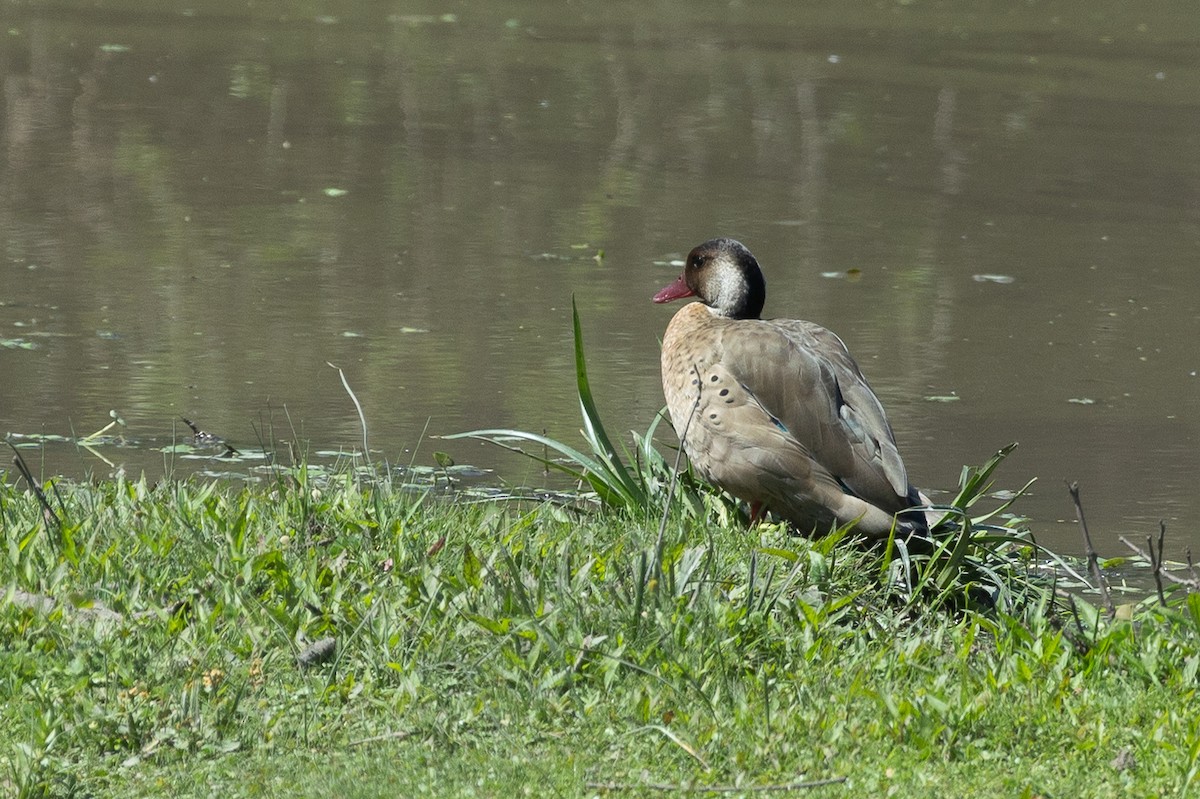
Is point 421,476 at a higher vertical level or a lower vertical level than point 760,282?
lower

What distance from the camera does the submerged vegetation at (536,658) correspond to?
4227 mm

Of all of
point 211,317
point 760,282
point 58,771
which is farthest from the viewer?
point 211,317

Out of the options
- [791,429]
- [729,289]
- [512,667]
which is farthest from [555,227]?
[512,667]

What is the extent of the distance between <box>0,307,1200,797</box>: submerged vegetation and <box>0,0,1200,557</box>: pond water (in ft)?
3.73

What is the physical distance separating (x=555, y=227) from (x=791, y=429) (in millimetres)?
5232

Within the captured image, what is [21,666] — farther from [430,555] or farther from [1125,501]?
Answer: [1125,501]

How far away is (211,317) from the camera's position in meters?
Result: 8.66

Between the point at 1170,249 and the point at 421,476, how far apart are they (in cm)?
610

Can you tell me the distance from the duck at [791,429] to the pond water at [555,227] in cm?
94

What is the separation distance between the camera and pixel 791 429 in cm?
583

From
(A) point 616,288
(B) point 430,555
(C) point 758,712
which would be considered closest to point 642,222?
(A) point 616,288

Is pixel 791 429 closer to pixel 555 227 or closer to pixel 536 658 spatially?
pixel 536 658

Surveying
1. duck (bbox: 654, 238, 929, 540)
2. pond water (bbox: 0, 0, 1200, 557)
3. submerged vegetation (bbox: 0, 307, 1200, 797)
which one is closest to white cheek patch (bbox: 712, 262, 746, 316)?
duck (bbox: 654, 238, 929, 540)

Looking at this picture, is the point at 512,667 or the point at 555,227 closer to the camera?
the point at 512,667
